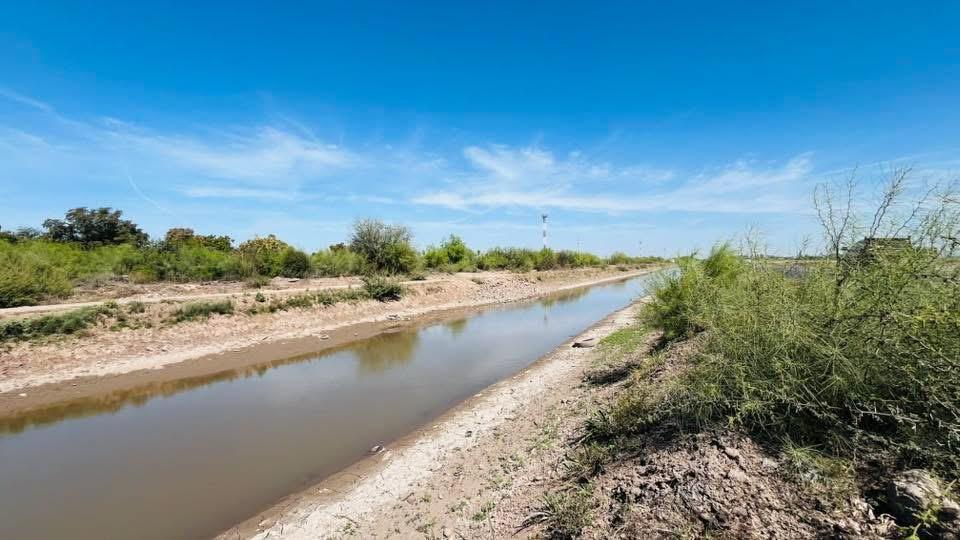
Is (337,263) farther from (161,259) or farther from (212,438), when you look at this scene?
(212,438)

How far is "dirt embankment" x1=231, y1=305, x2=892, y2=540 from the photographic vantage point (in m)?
3.08

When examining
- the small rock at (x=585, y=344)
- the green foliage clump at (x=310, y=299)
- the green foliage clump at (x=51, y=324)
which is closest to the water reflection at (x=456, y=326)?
the green foliage clump at (x=310, y=299)

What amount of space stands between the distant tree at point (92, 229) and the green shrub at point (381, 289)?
26.1 metres

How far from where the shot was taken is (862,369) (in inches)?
137

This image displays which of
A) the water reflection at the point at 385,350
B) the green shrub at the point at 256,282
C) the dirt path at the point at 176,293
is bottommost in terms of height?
the water reflection at the point at 385,350

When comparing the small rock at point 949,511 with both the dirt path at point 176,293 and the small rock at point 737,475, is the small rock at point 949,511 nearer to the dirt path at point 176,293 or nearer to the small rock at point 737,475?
the small rock at point 737,475

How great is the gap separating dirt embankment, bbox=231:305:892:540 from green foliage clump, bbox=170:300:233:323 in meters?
13.3

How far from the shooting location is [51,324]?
1296 cm

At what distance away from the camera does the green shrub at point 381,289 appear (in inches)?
936

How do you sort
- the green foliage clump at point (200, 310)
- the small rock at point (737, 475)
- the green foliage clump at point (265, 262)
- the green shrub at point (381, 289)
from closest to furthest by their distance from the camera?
the small rock at point (737, 475)
the green foliage clump at point (200, 310)
the green shrub at point (381, 289)
the green foliage clump at point (265, 262)

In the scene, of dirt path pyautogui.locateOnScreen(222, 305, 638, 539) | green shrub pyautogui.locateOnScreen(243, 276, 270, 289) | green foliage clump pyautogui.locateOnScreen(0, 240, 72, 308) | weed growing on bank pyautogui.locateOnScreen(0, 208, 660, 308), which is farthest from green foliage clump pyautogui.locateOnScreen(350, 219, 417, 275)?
dirt path pyautogui.locateOnScreen(222, 305, 638, 539)

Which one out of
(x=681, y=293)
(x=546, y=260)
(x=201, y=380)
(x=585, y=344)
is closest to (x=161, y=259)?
(x=201, y=380)

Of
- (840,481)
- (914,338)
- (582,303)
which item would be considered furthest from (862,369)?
A: (582,303)

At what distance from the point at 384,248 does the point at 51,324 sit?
22644mm
